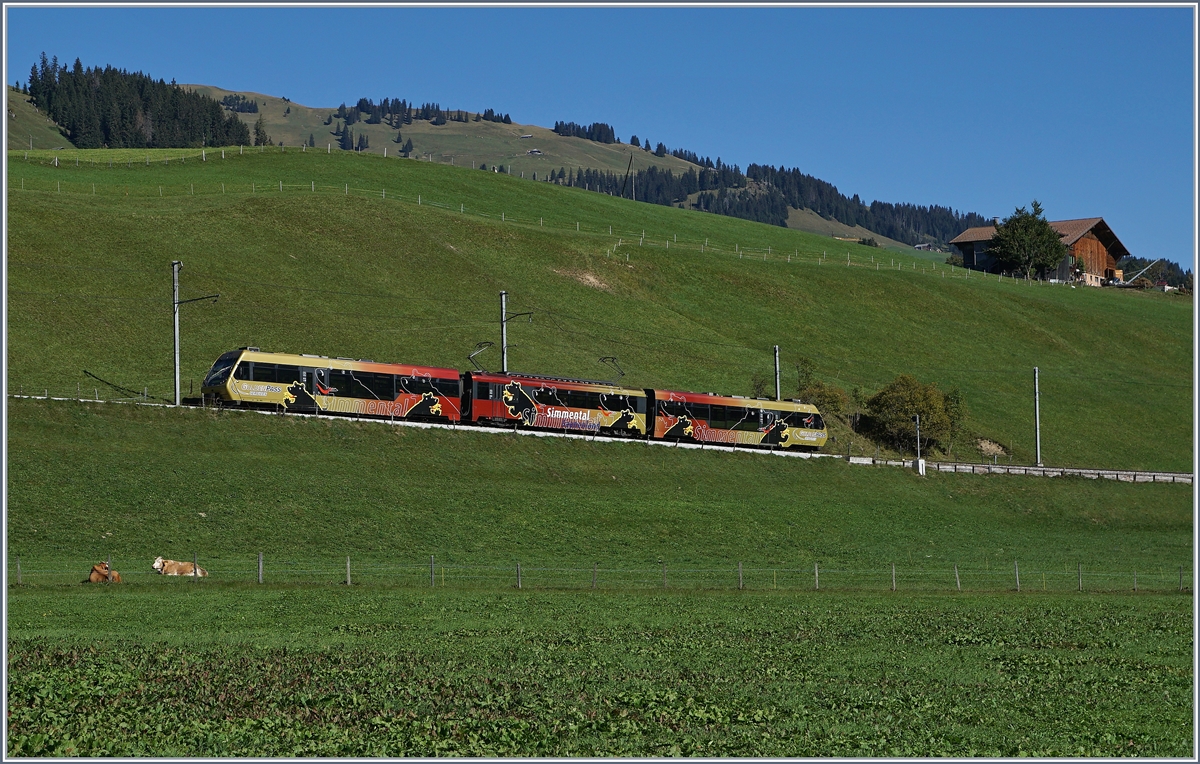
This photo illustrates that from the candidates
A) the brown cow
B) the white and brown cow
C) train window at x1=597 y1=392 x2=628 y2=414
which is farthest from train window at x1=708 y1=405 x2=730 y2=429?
the brown cow

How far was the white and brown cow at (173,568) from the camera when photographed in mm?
41125

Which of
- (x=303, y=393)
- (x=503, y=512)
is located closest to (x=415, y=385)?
(x=303, y=393)

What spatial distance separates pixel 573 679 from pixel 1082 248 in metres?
180

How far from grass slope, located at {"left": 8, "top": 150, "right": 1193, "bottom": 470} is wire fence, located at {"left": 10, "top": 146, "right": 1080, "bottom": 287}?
768 mm

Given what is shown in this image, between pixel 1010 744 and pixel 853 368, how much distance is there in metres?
90.4

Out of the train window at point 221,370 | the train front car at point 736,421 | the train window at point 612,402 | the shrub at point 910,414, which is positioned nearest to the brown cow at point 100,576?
the train window at point 221,370

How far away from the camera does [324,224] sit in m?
117

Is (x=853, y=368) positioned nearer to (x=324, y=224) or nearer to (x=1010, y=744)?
(x=324, y=224)

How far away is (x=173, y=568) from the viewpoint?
41250 millimetres

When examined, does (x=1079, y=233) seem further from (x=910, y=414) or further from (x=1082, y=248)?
(x=910, y=414)

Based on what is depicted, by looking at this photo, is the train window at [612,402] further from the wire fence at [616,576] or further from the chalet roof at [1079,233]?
the chalet roof at [1079,233]

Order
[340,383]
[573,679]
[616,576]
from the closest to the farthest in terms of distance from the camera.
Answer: [573,679] → [616,576] → [340,383]

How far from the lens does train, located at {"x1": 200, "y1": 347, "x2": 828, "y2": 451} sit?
64.9m

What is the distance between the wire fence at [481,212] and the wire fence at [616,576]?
3132 inches
